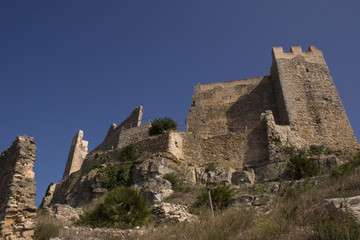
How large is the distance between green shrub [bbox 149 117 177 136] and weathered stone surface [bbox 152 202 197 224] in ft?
31.0

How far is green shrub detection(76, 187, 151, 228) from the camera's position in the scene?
969 centimetres

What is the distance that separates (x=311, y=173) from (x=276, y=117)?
9.13m

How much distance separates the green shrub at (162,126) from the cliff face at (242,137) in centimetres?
114

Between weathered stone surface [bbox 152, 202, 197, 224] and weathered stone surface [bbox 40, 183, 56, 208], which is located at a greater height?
weathered stone surface [bbox 40, 183, 56, 208]

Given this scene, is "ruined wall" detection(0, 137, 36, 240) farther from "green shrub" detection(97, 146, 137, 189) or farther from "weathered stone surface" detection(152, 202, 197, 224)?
"green shrub" detection(97, 146, 137, 189)

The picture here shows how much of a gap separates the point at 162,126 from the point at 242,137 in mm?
4912

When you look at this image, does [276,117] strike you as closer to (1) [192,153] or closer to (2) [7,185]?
(1) [192,153]

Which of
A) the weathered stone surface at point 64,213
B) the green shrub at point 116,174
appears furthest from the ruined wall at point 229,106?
the weathered stone surface at point 64,213

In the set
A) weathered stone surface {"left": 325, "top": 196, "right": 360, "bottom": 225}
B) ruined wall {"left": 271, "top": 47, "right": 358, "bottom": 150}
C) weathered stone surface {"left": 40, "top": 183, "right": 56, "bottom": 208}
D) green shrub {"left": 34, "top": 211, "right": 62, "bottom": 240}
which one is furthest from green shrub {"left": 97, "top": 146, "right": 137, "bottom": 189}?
weathered stone surface {"left": 325, "top": 196, "right": 360, "bottom": 225}

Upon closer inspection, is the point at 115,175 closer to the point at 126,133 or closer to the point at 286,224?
the point at 126,133

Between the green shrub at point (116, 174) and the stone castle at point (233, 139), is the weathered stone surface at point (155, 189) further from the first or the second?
the green shrub at point (116, 174)

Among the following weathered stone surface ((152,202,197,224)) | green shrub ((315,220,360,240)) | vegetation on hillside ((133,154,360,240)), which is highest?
weathered stone surface ((152,202,197,224))

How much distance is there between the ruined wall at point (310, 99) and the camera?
18.5 m

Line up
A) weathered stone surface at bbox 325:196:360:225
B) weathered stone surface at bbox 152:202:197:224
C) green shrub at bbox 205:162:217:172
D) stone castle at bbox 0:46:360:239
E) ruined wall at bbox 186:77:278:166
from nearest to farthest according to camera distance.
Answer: weathered stone surface at bbox 325:196:360:225 < weathered stone surface at bbox 152:202:197:224 < stone castle at bbox 0:46:360:239 < green shrub at bbox 205:162:217:172 < ruined wall at bbox 186:77:278:166
